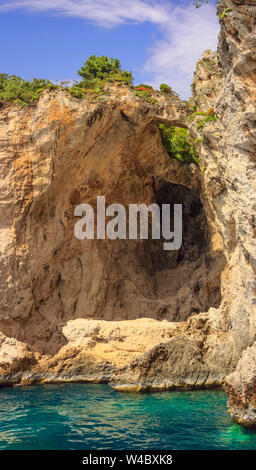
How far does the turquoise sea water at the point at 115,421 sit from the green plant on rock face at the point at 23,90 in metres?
12.4

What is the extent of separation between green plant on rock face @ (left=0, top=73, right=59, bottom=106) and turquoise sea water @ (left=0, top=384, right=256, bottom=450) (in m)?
12.4

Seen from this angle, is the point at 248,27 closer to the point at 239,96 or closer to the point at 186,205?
the point at 239,96

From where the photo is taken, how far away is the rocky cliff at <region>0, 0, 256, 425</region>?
1577 centimetres

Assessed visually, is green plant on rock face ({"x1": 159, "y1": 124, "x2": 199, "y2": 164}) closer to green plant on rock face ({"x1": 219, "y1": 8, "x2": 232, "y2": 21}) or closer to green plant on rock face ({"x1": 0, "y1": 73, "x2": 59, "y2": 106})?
green plant on rock face ({"x1": 0, "y1": 73, "x2": 59, "y2": 106})

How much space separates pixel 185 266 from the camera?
933 inches

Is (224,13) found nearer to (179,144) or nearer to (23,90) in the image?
(179,144)

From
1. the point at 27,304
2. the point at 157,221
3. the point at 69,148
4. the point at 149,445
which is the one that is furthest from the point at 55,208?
the point at 149,445

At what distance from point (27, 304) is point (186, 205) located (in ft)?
34.6

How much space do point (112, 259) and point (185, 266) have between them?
13.5ft

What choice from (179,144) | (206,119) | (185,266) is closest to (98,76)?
(179,144)

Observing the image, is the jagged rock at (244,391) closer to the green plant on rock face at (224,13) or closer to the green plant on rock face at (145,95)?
the green plant on rock face at (224,13)

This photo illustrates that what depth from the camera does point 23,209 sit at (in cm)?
1956

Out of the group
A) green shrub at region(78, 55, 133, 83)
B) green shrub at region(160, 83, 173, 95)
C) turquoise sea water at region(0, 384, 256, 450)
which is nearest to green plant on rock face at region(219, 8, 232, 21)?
green shrub at region(160, 83, 173, 95)

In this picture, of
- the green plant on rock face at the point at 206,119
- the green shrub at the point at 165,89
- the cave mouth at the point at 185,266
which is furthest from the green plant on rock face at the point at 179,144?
the green plant on rock face at the point at 206,119
